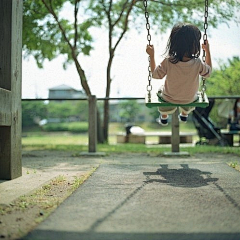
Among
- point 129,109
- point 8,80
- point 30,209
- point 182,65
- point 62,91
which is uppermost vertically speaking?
point 62,91

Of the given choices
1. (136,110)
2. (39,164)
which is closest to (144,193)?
(39,164)

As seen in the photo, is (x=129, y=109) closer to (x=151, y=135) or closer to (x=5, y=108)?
(x=151, y=135)

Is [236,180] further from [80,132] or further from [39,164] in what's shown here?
[80,132]

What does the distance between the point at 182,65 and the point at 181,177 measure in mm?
1046

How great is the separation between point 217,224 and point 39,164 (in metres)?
3.19

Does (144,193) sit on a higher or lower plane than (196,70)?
lower

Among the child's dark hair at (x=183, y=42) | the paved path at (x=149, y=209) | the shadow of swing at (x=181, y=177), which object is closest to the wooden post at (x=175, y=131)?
the shadow of swing at (x=181, y=177)

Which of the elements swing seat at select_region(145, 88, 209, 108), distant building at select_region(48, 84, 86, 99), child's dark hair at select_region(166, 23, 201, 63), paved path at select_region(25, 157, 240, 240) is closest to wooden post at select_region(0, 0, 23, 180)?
paved path at select_region(25, 157, 240, 240)

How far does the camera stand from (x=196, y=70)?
3.61 m

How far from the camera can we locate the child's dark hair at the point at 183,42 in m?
3.56

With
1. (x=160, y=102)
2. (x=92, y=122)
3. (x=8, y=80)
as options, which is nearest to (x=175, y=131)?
(x=92, y=122)

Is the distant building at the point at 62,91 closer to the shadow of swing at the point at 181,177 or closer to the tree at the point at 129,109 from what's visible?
the tree at the point at 129,109

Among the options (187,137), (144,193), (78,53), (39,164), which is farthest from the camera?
(187,137)

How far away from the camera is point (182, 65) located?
358 centimetres
